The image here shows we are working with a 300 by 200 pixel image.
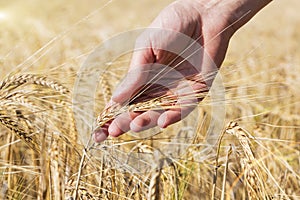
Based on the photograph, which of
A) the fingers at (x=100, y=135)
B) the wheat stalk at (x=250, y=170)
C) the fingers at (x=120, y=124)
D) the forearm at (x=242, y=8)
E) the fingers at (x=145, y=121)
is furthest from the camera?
the forearm at (x=242, y=8)

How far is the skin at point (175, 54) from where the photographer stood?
1.48m

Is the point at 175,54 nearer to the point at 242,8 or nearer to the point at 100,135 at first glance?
the point at 242,8

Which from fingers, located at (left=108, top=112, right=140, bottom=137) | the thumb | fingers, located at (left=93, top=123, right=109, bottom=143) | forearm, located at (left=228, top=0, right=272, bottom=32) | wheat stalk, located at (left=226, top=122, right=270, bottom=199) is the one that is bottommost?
wheat stalk, located at (left=226, top=122, right=270, bottom=199)

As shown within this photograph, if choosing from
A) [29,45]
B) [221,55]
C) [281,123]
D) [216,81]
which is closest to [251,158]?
[216,81]

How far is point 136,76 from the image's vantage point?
1503 mm

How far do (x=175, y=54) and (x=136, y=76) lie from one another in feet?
0.79

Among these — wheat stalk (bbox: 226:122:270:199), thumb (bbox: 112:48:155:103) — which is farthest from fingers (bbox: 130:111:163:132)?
wheat stalk (bbox: 226:122:270:199)

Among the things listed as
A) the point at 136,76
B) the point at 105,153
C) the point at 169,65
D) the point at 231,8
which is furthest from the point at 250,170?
the point at 231,8

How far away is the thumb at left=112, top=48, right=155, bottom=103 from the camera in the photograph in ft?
4.62

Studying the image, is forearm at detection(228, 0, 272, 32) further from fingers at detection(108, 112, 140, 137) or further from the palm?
fingers at detection(108, 112, 140, 137)

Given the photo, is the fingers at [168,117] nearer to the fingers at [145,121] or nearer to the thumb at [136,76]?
the fingers at [145,121]

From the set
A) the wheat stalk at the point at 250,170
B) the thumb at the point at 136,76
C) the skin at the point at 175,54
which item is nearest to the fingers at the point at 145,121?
the skin at the point at 175,54

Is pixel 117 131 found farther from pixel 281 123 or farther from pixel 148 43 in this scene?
pixel 281 123

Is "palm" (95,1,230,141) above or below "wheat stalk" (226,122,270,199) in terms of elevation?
above
